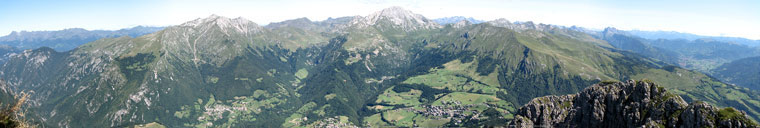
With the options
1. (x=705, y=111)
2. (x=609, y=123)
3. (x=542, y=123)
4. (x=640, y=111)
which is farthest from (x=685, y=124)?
(x=542, y=123)

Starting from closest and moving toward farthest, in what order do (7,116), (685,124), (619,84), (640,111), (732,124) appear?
(7,116), (732,124), (685,124), (640,111), (619,84)

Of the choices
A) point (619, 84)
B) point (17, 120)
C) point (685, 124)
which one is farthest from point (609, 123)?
point (17, 120)

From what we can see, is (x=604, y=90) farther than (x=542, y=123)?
No

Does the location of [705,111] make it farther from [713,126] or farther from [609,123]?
[609,123]

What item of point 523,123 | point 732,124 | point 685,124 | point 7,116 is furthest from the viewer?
point 523,123

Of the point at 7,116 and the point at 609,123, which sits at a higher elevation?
the point at 7,116

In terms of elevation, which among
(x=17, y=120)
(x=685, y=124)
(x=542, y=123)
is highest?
(x=17, y=120)

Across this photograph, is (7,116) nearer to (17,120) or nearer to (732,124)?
(17,120)
